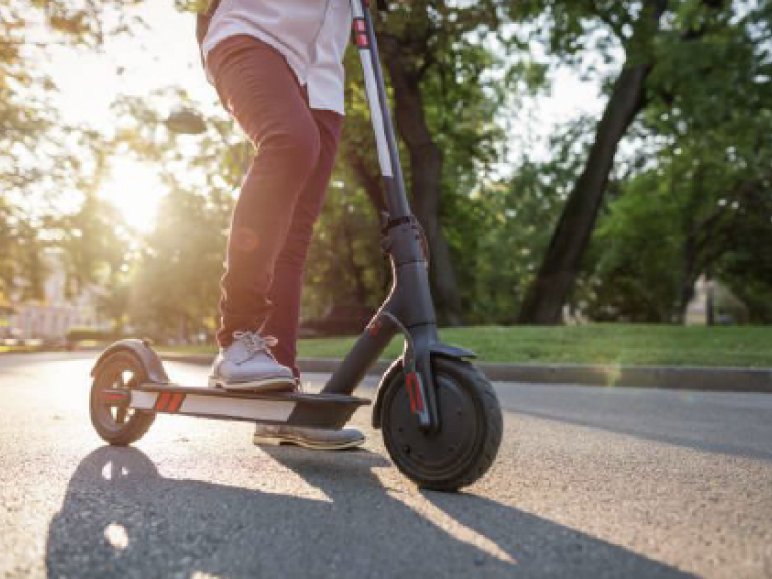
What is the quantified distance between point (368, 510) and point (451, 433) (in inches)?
13.0

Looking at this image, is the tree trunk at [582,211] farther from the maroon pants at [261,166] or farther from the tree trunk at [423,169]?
the maroon pants at [261,166]

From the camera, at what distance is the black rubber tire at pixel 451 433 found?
7.52ft

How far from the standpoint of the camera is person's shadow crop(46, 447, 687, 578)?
5.50ft

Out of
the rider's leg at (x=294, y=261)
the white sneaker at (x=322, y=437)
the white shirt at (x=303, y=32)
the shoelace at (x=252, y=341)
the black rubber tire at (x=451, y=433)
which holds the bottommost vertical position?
the white sneaker at (x=322, y=437)

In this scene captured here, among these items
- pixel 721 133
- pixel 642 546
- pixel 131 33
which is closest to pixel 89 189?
pixel 131 33

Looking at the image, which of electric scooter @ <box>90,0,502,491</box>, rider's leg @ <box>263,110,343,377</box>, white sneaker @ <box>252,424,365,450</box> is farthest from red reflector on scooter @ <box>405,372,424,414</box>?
rider's leg @ <box>263,110,343,377</box>

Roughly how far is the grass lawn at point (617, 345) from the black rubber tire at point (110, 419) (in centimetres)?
609

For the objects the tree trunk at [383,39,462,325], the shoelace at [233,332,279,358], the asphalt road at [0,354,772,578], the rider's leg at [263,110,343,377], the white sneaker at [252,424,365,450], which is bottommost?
the asphalt road at [0,354,772,578]

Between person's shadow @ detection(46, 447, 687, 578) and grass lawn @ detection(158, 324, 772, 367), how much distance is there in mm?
6583

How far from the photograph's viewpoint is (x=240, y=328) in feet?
9.36

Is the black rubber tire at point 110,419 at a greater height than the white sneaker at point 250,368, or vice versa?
the white sneaker at point 250,368

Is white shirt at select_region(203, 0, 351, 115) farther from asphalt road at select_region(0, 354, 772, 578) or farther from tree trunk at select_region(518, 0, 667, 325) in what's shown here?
tree trunk at select_region(518, 0, 667, 325)

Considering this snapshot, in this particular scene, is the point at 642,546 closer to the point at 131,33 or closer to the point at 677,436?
the point at 677,436

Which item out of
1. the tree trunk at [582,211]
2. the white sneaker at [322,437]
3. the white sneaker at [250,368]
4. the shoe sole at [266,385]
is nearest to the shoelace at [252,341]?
the white sneaker at [250,368]
